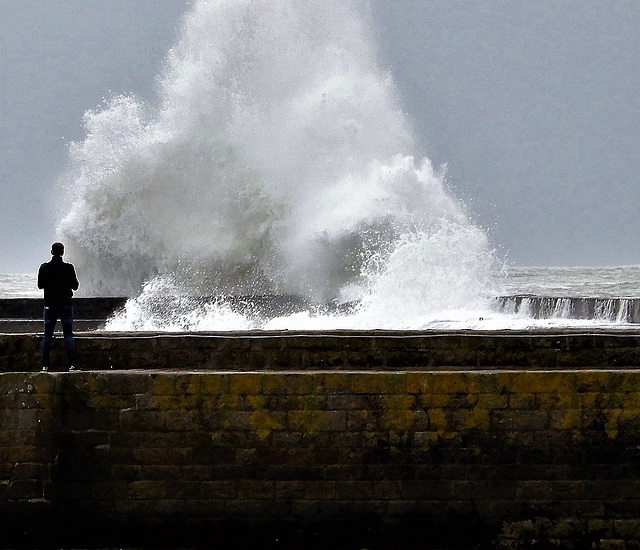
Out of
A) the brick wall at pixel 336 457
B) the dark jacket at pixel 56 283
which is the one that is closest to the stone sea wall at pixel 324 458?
the brick wall at pixel 336 457

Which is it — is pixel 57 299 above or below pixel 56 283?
below

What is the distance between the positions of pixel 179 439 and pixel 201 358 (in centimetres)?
121

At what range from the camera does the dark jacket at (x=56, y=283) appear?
29.1 ft

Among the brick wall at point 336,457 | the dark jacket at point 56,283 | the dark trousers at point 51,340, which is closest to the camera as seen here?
the brick wall at point 336,457

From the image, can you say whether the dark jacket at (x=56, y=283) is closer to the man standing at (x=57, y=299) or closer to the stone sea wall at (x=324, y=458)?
the man standing at (x=57, y=299)

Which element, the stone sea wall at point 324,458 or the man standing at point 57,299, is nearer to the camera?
the stone sea wall at point 324,458

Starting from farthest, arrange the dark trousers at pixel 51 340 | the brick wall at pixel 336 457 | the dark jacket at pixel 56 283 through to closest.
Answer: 1. the dark jacket at pixel 56 283
2. the dark trousers at pixel 51 340
3. the brick wall at pixel 336 457

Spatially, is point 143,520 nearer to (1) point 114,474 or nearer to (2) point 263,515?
(1) point 114,474

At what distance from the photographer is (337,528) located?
298 inches

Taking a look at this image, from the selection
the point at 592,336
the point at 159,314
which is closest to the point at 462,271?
the point at 159,314

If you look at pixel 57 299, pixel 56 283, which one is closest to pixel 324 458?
pixel 57 299

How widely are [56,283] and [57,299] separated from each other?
0.15 metres

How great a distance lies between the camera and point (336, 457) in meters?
7.59

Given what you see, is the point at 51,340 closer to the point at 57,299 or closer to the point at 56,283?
the point at 57,299
